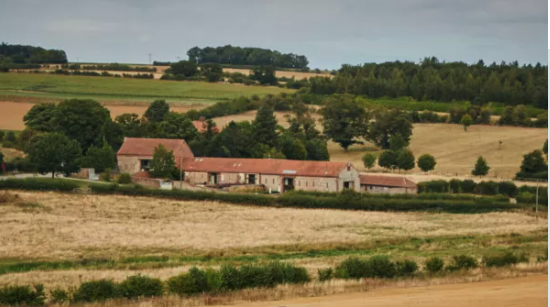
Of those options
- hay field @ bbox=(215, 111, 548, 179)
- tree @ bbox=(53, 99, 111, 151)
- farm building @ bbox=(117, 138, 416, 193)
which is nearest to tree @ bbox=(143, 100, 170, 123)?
hay field @ bbox=(215, 111, 548, 179)

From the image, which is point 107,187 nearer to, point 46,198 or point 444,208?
point 46,198

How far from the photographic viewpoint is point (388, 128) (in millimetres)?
72250

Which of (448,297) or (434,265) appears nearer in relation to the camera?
(448,297)

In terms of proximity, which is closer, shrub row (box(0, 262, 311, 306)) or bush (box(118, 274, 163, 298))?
shrub row (box(0, 262, 311, 306))

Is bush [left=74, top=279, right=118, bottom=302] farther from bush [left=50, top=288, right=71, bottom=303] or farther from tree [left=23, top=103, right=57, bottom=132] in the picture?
tree [left=23, top=103, right=57, bottom=132]

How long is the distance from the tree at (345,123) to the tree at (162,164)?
21692 millimetres

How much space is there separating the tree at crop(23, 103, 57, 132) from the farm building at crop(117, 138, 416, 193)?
906 centimetres

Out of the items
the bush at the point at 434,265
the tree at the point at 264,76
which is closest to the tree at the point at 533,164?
the bush at the point at 434,265

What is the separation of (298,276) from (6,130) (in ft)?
155

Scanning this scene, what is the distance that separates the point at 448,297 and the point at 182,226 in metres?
17.6

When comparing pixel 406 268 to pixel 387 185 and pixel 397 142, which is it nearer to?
pixel 387 185

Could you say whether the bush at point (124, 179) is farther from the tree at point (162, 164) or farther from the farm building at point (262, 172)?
the farm building at point (262, 172)

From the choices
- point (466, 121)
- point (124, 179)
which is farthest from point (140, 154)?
point (466, 121)

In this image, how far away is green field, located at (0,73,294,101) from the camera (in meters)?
84.5
